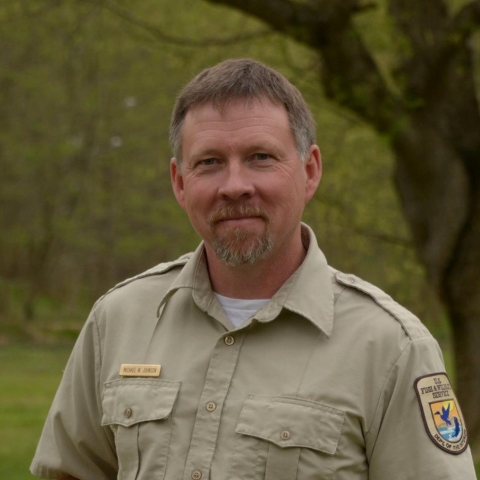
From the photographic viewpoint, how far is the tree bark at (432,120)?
758 centimetres

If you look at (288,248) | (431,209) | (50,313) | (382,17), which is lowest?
(50,313)

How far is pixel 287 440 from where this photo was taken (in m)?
2.36

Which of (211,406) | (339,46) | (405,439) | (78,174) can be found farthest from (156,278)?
(78,174)

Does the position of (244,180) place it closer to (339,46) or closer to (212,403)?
(212,403)

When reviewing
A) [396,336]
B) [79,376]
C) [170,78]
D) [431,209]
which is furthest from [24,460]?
[170,78]

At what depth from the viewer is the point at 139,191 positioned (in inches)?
899

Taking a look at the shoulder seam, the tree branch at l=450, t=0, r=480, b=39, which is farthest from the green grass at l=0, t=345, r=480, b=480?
the shoulder seam

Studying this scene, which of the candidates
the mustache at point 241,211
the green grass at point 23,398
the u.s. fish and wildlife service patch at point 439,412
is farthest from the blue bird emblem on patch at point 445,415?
the green grass at point 23,398

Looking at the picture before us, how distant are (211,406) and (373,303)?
1.54ft

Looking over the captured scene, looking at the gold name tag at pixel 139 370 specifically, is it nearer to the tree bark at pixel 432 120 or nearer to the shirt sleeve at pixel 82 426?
the shirt sleeve at pixel 82 426

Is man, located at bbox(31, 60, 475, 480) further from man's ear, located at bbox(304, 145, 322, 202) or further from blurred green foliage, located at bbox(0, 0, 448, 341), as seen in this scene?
blurred green foliage, located at bbox(0, 0, 448, 341)

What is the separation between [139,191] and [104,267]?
3061mm

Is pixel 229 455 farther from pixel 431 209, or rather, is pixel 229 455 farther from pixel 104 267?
pixel 104 267

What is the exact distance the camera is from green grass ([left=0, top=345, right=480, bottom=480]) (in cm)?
966
